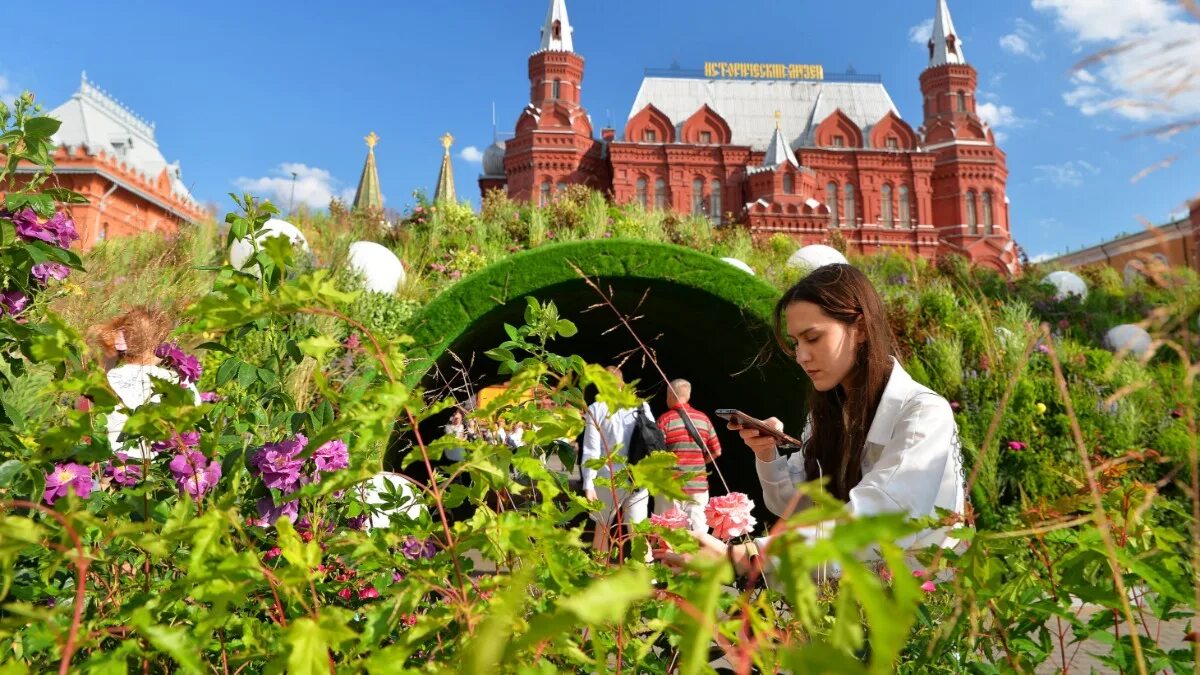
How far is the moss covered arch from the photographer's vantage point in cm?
495

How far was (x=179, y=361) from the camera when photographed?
78.2 inches

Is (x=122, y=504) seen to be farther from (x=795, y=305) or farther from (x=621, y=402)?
(x=795, y=305)

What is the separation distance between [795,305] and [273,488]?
1.45 metres

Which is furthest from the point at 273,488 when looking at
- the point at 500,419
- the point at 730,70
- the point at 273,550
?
the point at 730,70

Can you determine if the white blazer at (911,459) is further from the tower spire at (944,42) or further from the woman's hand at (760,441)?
the tower spire at (944,42)

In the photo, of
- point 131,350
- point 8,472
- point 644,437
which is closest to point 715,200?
point 644,437

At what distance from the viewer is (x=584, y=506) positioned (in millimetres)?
1256

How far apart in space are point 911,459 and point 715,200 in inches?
1277

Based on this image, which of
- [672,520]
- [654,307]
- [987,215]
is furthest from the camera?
[987,215]

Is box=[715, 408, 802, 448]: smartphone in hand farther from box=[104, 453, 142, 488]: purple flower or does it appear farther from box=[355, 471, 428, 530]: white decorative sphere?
box=[104, 453, 142, 488]: purple flower

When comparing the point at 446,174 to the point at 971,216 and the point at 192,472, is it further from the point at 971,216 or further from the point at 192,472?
the point at 192,472

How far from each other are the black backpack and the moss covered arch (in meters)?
0.40

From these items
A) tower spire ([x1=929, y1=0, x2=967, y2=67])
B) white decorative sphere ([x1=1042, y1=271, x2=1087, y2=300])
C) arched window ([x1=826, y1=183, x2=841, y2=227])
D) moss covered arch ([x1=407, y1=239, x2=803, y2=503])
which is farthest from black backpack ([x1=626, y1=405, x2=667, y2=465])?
tower spire ([x1=929, y1=0, x2=967, y2=67])

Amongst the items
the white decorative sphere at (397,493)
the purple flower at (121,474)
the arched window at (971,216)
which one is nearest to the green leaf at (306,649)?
the white decorative sphere at (397,493)
